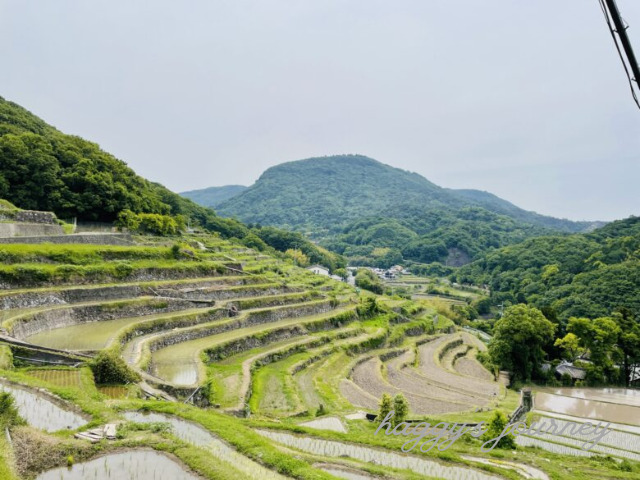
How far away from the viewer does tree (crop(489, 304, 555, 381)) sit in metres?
27.1

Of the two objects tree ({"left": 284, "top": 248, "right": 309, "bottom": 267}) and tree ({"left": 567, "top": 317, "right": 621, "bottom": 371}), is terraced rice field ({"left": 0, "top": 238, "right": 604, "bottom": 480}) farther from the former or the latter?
tree ({"left": 284, "top": 248, "right": 309, "bottom": 267})

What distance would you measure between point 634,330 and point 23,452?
33347 millimetres

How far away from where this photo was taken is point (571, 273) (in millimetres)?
70438

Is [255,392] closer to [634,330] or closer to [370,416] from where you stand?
[370,416]

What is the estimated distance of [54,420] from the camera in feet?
32.7

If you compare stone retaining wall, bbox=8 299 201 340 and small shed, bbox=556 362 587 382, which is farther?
small shed, bbox=556 362 587 382

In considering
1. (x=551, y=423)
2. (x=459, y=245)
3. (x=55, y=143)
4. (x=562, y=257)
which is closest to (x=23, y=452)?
(x=551, y=423)

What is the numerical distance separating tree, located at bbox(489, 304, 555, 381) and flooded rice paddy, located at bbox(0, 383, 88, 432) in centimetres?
2464

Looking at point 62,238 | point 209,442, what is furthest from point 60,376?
point 62,238

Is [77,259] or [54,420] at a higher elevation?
[77,259]

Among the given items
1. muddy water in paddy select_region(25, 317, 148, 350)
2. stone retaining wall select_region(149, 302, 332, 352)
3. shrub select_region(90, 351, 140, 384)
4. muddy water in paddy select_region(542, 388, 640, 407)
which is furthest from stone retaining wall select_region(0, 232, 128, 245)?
muddy water in paddy select_region(542, 388, 640, 407)

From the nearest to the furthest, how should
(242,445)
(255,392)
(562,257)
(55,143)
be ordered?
(242,445), (255,392), (55,143), (562,257)

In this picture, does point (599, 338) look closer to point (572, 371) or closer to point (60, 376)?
point (572, 371)

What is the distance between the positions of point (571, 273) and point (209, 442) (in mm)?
74643
